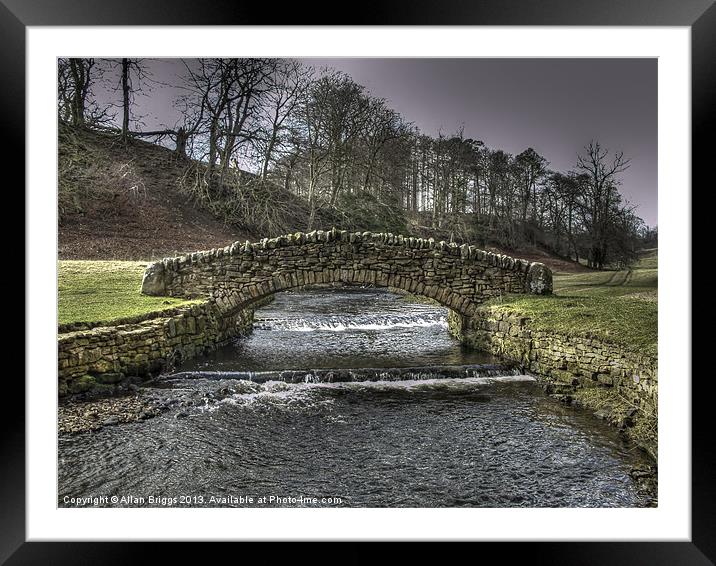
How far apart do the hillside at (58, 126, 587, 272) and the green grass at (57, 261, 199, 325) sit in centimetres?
17

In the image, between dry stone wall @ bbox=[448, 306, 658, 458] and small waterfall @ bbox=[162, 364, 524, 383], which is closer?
dry stone wall @ bbox=[448, 306, 658, 458]

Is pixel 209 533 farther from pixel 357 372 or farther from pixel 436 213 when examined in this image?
pixel 436 213

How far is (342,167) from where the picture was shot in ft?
20.2

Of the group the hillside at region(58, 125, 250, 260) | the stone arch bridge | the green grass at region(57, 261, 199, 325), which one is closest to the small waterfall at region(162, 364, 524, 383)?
the green grass at region(57, 261, 199, 325)

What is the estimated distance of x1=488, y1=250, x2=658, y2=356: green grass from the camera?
4355mm

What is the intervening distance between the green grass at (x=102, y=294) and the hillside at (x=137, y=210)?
0.54 ft

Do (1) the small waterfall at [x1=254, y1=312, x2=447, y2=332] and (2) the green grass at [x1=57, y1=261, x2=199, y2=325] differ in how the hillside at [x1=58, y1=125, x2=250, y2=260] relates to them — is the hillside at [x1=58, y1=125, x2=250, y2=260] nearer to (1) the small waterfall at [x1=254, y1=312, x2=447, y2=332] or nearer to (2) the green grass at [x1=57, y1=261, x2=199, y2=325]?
(2) the green grass at [x1=57, y1=261, x2=199, y2=325]

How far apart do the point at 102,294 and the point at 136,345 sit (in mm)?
827

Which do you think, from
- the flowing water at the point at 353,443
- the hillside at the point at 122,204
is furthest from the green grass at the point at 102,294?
the flowing water at the point at 353,443

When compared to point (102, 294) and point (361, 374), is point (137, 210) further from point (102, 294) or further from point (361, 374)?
point (361, 374)
